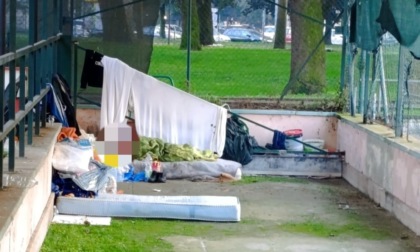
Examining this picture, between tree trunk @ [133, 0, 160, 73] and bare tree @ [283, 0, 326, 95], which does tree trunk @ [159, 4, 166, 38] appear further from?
bare tree @ [283, 0, 326, 95]

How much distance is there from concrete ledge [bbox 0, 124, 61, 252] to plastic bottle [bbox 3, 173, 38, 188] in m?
0.05

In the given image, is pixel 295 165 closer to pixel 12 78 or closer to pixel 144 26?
pixel 144 26

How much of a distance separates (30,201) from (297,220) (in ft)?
11.6

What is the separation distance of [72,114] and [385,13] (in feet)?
12.1

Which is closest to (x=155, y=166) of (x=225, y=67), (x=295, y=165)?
(x=295, y=165)

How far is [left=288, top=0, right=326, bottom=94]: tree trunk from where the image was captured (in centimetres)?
1334

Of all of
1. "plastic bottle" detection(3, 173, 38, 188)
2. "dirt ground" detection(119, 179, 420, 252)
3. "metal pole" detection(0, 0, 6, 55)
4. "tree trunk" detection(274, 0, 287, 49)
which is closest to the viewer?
"plastic bottle" detection(3, 173, 38, 188)

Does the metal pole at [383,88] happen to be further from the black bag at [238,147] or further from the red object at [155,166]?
the red object at [155,166]

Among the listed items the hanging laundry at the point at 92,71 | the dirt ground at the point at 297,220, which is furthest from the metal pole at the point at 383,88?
the hanging laundry at the point at 92,71

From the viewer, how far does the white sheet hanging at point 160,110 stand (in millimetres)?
11312

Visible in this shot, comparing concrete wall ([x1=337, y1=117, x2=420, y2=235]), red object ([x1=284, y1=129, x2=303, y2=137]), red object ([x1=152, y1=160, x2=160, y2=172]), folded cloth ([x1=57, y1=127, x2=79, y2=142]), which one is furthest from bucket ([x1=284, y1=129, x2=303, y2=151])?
folded cloth ([x1=57, y1=127, x2=79, y2=142])

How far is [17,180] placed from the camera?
5629 mm

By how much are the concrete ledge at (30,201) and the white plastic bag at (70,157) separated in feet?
0.54

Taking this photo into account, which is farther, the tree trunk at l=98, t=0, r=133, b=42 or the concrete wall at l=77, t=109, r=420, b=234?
the tree trunk at l=98, t=0, r=133, b=42
